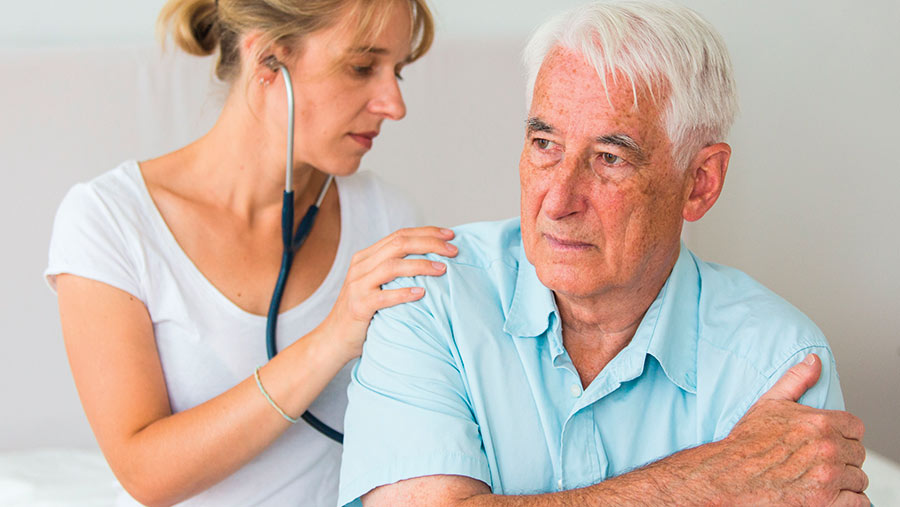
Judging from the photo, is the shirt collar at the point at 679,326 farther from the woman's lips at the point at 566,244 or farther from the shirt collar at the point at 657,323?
the woman's lips at the point at 566,244

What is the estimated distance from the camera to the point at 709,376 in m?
1.20

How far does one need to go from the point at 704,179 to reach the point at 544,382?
374mm

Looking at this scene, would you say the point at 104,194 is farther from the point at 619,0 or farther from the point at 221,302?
the point at 619,0

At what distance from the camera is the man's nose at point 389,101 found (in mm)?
1622

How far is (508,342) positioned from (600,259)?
0.17 meters

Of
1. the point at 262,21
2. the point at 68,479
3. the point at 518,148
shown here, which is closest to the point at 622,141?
the point at 262,21

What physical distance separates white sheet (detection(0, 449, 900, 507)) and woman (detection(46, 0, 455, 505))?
14.7 inches

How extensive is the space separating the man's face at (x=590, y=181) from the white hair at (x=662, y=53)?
1 centimetres

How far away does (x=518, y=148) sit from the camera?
2344mm

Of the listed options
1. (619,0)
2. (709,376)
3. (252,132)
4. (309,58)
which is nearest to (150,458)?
(252,132)

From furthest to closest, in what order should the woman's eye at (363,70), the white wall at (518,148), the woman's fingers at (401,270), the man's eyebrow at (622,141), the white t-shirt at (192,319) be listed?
the white wall at (518,148)
the woman's eye at (363,70)
the white t-shirt at (192,319)
the woman's fingers at (401,270)
the man's eyebrow at (622,141)

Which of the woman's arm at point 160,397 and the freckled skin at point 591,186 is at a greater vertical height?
the freckled skin at point 591,186

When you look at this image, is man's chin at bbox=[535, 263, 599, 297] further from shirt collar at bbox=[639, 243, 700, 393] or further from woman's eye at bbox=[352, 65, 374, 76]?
woman's eye at bbox=[352, 65, 374, 76]

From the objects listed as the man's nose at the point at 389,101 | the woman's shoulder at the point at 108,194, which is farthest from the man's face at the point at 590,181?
the woman's shoulder at the point at 108,194
